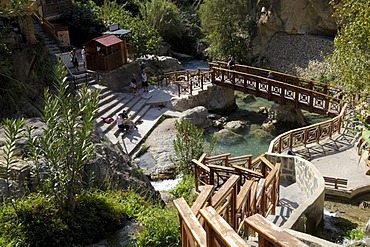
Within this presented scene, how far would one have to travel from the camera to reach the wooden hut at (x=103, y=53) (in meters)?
21.8

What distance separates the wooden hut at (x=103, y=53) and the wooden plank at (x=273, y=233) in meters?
19.8

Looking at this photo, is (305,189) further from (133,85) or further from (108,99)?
(133,85)

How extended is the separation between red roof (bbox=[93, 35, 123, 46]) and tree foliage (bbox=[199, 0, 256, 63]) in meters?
9.13

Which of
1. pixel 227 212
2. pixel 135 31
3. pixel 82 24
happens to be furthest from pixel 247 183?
pixel 82 24

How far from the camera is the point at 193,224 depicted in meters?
3.78

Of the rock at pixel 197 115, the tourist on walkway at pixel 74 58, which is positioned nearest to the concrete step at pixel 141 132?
the rock at pixel 197 115

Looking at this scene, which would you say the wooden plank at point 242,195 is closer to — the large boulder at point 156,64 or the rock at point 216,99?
the rock at point 216,99

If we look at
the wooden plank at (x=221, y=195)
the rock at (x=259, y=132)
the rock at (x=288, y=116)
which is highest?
the wooden plank at (x=221, y=195)

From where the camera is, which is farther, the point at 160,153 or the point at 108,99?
the point at 108,99

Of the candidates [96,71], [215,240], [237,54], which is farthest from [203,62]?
[215,240]

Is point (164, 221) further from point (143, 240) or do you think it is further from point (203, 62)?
point (203, 62)

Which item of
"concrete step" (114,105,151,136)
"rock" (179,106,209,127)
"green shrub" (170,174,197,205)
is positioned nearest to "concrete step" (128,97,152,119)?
"concrete step" (114,105,151,136)

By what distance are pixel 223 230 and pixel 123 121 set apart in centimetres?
1507

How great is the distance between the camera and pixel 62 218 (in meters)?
6.30
